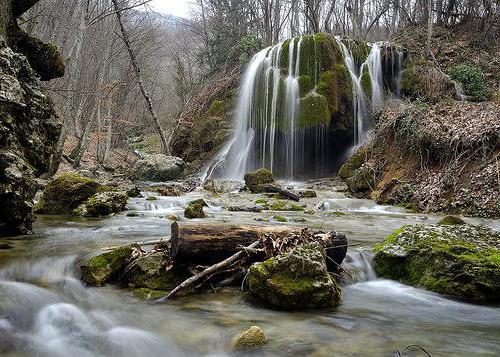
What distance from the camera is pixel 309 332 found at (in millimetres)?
3143

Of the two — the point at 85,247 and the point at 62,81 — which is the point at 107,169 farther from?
the point at 85,247

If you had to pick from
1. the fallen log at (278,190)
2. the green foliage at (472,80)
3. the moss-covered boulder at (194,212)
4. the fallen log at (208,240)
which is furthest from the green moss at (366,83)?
the fallen log at (208,240)

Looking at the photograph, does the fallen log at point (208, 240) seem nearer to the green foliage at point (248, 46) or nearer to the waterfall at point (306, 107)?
the waterfall at point (306, 107)

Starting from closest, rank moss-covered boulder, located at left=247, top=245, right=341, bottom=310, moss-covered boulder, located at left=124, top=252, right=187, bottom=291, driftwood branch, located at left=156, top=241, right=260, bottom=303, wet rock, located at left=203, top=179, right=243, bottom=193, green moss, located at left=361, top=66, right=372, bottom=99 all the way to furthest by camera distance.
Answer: moss-covered boulder, located at left=247, top=245, right=341, bottom=310 → driftwood branch, located at left=156, top=241, right=260, bottom=303 → moss-covered boulder, located at left=124, top=252, right=187, bottom=291 → wet rock, located at left=203, top=179, right=243, bottom=193 → green moss, located at left=361, top=66, right=372, bottom=99

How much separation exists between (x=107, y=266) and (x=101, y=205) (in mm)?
4958

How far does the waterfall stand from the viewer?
18.7 meters

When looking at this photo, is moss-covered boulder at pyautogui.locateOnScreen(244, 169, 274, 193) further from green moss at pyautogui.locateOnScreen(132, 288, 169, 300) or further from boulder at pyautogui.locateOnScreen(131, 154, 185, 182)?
green moss at pyautogui.locateOnScreen(132, 288, 169, 300)

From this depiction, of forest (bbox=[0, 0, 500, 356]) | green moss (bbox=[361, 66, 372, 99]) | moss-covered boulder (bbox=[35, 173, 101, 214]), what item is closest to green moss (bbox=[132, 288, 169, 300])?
forest (bbox=[0, 0, 500, 356])

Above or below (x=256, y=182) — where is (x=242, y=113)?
above

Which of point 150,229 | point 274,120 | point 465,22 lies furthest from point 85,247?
point 465,22

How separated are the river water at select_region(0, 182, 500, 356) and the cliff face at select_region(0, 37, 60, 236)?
0.77 metres

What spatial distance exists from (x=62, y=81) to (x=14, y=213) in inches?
621

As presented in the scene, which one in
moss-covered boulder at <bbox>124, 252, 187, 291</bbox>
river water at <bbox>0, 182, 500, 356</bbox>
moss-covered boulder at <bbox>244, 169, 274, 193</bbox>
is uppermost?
moss-covered boulder at <bbox>244, 169, 274, 193</bbox>

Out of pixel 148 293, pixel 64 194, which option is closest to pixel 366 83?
pixel 64 194
